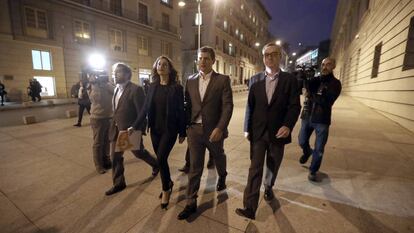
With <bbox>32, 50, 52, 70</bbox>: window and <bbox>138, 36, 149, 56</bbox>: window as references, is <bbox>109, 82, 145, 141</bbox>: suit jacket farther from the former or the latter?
<bbox>138, 36, 149, 56</bbox>: window

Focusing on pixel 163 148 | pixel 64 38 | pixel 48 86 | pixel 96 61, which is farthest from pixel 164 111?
pixel 96 61

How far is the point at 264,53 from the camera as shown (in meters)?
2.66

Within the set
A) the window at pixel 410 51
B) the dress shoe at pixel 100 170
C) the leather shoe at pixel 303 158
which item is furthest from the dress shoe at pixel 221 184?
the window at pixel 410 51

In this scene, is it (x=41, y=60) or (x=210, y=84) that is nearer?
(x=210, y=84)

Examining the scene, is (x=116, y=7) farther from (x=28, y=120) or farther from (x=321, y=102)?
(x=321, y=102)

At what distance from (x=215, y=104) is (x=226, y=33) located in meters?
39.2

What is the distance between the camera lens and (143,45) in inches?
986

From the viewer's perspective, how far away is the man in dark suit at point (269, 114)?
100 inches

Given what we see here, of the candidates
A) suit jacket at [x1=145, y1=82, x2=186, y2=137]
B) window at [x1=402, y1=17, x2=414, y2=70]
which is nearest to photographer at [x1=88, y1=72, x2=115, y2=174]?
suit jacket at [x1=145, y1=82, x2=186, y2=137]

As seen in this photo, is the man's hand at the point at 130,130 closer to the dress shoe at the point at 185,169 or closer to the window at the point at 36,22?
the dress shoe at the point at 185,169

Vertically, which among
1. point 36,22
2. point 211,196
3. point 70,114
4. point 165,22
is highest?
point 165,22

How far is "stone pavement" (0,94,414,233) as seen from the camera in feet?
8.22

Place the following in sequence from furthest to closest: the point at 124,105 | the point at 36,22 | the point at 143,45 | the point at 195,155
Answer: the point at 143,45 → the point at 36,22 → the point at 124,105 → the point at 195,155

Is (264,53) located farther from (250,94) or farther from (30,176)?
(30,176)
